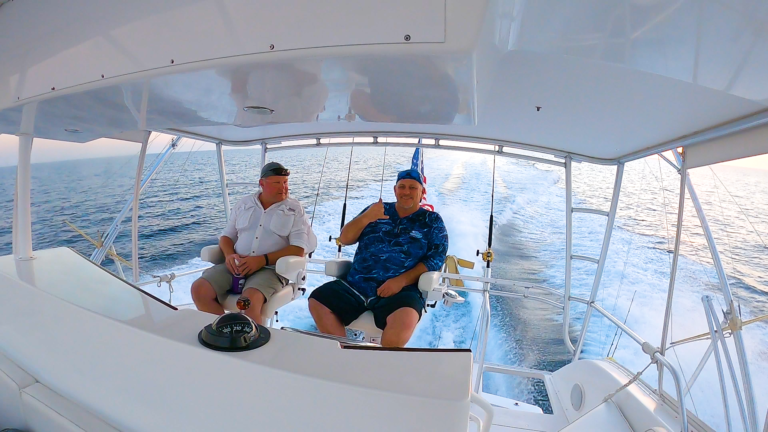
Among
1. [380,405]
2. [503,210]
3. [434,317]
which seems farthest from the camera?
[503,210]

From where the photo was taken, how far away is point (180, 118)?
1649 millimetres

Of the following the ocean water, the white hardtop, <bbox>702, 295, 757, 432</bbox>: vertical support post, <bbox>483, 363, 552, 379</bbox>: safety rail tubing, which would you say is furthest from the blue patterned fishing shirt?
the ocean water

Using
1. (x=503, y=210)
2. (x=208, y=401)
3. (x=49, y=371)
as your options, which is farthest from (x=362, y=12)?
(x=503, y=210)

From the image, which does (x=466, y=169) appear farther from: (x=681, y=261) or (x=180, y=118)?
(x=180, y=118)

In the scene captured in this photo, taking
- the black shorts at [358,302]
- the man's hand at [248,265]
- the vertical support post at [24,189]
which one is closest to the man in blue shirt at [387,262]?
the black shorts at [358,302]

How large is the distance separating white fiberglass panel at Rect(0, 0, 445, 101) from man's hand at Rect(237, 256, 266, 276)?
45.6 inches

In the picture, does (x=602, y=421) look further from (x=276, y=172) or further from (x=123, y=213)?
(x=123, y=213)

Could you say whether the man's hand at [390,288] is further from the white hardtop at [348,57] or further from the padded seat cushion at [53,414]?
the padded seat cushion at [53,414]

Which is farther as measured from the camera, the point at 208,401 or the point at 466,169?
the point at 466,169

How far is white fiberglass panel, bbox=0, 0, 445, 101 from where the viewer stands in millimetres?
739

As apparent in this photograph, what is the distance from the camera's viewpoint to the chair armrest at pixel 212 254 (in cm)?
242

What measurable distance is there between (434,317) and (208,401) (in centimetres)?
591

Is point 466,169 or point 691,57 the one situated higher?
point 466,169

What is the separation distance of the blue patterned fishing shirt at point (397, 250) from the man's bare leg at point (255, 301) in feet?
1.65
